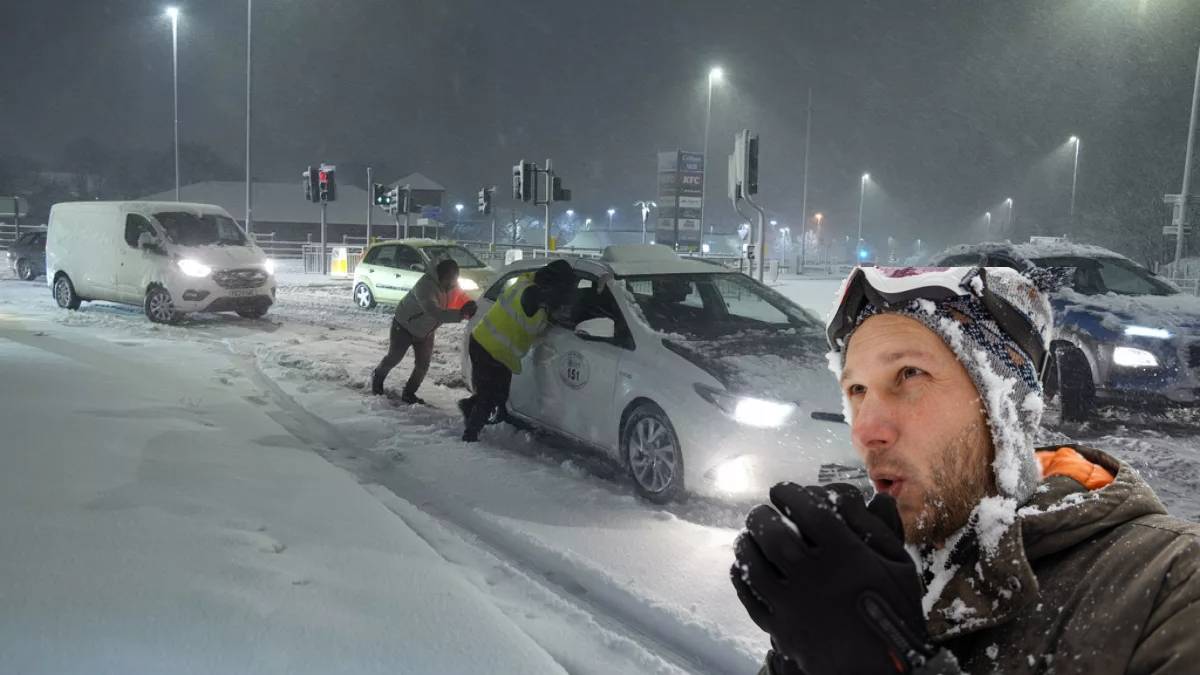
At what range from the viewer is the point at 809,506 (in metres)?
0.98

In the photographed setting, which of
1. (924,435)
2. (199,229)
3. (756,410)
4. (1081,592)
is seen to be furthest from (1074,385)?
(199,229)

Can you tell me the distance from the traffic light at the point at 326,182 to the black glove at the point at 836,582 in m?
28.4

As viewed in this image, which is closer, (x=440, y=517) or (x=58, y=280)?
(x=440, y=517)

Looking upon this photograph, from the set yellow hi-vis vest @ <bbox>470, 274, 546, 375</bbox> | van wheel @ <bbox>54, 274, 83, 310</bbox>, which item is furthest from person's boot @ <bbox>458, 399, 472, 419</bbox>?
van wheel @ <bbox>54, 274, 83, 310</bbox>

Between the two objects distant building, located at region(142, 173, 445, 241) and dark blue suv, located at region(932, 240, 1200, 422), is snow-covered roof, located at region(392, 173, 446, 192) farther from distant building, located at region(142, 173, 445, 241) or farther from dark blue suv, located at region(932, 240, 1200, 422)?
dark blue suv, located at region(932, 240, 1200, 422)

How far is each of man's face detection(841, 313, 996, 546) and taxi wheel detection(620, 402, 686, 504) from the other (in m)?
4.13

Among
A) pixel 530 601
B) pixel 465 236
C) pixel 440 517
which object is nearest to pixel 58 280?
pixel 440 517

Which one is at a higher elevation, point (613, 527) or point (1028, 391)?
point (1028, 391)

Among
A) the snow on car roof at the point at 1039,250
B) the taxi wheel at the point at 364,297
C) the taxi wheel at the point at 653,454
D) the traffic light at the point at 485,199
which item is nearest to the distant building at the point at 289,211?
the traffic light at the point at 485,199

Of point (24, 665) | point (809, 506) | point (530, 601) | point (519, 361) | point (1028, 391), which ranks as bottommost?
point (530, 601)

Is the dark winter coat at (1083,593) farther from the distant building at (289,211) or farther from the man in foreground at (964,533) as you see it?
the distant building at (289,211)

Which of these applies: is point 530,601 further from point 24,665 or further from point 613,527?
point 24,665

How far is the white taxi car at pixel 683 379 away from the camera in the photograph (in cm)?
504

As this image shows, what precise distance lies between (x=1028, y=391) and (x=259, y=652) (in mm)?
2759
